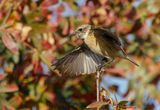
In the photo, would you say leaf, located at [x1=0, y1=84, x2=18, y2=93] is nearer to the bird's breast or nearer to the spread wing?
the spread wing

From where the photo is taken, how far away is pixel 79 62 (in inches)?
142

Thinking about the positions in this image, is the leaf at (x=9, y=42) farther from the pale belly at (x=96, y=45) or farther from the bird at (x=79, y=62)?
the pale belly at (x=96, y=45)

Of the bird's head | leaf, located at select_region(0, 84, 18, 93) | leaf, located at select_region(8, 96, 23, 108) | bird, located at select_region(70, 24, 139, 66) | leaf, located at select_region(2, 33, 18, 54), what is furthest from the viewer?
leaf, located at select_region(8, 96, 23, 108)

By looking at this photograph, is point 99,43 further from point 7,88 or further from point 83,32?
point 7,88

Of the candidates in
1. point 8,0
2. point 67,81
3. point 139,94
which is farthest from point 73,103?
point 8,0

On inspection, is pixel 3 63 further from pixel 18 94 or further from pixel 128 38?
pixel 128 38

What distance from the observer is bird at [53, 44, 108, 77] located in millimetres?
3557

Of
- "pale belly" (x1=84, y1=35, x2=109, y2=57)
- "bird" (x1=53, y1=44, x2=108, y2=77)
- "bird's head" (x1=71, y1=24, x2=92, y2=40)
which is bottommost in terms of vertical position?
"bird" (x1=53, y1=44, x2=108, y2=77)

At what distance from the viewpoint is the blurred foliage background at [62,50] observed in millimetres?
3969

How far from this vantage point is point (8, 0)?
13.0ft

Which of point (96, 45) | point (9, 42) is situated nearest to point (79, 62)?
point (96, 45)

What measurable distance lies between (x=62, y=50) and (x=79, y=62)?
0.63 meters

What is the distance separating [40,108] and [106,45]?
0.84 meters

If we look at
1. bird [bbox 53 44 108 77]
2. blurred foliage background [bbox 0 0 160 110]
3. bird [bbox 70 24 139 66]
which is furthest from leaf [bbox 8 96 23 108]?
bird [bbox 70 24 139 66]
